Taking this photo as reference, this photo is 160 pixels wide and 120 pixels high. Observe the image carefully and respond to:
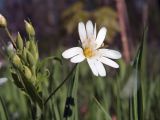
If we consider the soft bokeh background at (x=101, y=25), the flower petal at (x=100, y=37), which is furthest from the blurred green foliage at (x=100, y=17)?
the flower petal at (x=100, y=37)

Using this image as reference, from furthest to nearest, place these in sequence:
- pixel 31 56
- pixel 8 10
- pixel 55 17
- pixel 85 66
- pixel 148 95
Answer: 1. pixel 55 17
2. pixel 8 10
3. pixel 85 66
4. pixel 148 95
5. pixel 31 56

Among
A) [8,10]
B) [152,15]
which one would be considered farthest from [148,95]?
[8,10]

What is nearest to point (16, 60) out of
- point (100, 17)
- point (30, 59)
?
point (30, 59)

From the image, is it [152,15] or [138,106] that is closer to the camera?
[138,106]

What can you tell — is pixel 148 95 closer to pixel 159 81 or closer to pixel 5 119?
pixel 159 81

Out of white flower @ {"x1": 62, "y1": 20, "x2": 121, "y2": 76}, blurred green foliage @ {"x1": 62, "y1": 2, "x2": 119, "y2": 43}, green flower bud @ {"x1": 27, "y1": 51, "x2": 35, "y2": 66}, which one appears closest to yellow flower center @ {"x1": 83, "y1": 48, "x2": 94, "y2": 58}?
white flower @ {"x1": 62, "y1": 20, "x2": 121, "y2": 76}
